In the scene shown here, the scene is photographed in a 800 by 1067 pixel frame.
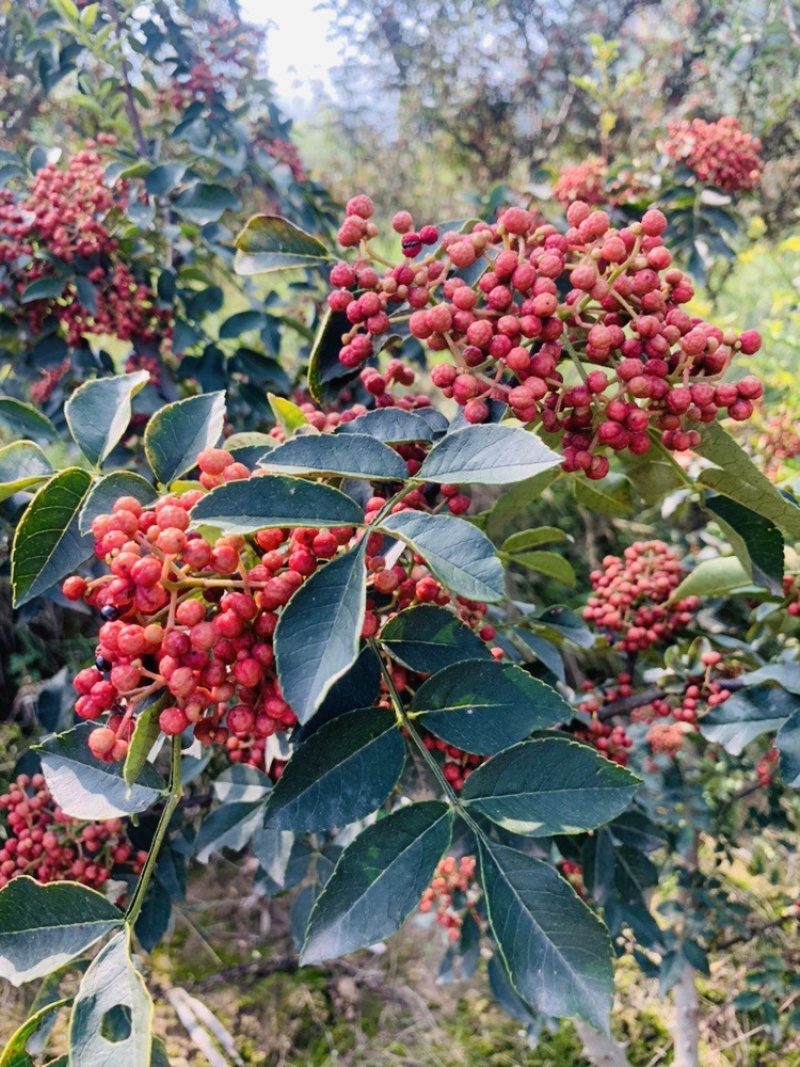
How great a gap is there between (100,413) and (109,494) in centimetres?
15

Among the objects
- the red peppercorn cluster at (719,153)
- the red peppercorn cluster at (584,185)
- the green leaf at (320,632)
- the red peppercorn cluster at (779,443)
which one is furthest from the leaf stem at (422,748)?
the red peppercorn cluster at (719,153)

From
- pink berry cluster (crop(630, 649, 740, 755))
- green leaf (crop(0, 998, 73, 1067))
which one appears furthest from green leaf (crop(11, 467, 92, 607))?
pink berry cluster (crop(630, 649, 740, 755))

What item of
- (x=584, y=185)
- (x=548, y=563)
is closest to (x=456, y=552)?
(x=548, y=563)

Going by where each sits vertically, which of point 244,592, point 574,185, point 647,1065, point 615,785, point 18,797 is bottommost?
point 647,1065

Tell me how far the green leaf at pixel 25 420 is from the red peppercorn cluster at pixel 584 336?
541 millimetres

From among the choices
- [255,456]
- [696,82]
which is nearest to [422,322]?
[255,456]

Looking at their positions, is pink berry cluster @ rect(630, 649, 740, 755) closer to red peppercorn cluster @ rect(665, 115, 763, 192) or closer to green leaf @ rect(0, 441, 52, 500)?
green leaf @ rect(0, 441, 52, 500)

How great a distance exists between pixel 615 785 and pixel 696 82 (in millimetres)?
4250

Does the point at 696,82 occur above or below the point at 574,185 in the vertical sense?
above

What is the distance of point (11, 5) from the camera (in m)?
2.73

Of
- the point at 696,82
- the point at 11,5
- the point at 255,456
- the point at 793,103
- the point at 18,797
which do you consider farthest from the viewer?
the point at 696,82

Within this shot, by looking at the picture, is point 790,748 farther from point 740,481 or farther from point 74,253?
point 74,253

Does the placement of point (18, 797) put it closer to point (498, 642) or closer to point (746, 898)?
point (498, 642)

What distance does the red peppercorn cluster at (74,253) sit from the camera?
1665 mm
